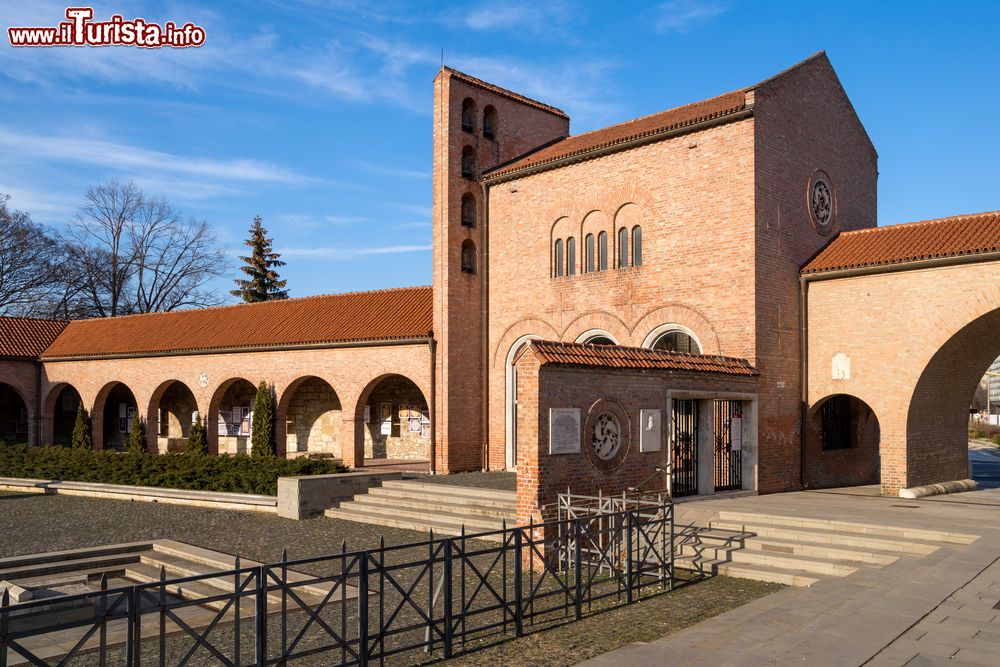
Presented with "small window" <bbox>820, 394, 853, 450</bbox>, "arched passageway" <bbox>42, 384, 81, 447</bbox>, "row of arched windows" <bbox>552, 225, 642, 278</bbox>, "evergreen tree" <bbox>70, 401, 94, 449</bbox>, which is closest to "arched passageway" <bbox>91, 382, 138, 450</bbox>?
"arched passageway" <bbox>42, 384, 81, 447</bbox>

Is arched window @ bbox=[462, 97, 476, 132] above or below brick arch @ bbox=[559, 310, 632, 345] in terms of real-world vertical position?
above

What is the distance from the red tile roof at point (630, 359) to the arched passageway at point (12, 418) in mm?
27666

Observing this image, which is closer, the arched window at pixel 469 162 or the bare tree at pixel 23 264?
the arched window at pixel 469 162

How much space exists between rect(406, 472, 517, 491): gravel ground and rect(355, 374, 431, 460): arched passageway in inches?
188

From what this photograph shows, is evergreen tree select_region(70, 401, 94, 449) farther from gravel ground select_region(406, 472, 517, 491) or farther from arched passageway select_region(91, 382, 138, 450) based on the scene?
gravel ground select_region(406, 472, 517, 491)

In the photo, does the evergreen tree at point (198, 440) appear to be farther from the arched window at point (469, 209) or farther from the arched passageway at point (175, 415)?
the arched window at point (469, 209)

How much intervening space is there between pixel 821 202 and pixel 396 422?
14012 millimetres

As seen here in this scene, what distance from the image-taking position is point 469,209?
22.8 metres

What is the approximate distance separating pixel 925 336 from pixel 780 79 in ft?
20.6

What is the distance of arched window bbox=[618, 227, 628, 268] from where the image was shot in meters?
19.7

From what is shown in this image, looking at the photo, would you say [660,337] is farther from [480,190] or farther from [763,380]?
[480,190]

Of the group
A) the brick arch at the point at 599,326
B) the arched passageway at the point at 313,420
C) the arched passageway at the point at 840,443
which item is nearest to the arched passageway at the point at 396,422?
the arched passageway at the point at 313,420

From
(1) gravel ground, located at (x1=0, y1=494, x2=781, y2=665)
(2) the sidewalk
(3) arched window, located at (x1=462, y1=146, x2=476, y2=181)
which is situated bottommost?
(1) gravel ground, located at (x1=0, y1=494, x2=781, y2=665)

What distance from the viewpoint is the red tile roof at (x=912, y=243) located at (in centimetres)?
1609
